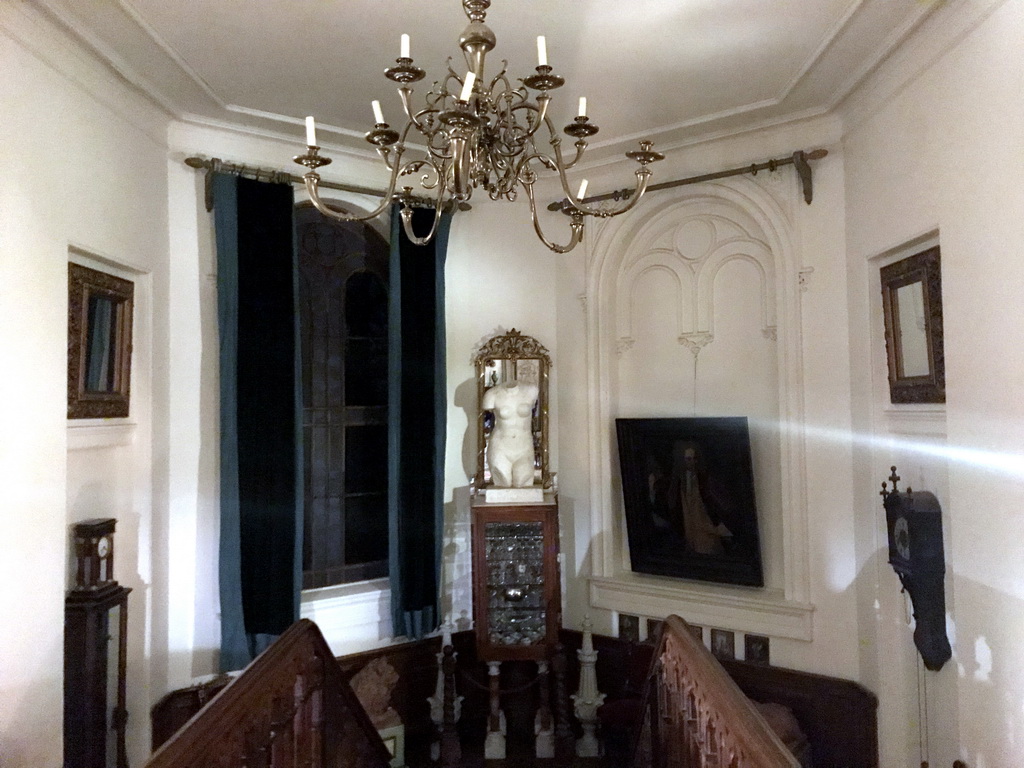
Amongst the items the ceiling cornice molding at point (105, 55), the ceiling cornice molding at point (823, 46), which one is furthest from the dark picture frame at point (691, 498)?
the ceiling cornice molding at point (105, 55)

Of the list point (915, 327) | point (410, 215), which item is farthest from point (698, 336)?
point (410, 215)

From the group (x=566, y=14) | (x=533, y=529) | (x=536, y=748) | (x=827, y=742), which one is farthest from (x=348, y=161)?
(x=827, y=742)

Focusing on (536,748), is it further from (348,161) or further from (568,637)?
(348,161)

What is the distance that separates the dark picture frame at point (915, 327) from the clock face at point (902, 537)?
1.80 ft

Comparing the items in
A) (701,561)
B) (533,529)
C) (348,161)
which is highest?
(348,161)

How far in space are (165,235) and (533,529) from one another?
2544mm

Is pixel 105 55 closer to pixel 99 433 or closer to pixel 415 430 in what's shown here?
pixel 99 433

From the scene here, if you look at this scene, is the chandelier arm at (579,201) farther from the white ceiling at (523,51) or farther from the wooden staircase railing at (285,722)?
the wooden staircase railing at (285,722)

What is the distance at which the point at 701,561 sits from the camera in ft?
12.5

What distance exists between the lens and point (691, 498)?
3.85m

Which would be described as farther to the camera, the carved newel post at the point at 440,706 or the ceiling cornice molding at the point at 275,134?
the carved newel post at the point at 440,706

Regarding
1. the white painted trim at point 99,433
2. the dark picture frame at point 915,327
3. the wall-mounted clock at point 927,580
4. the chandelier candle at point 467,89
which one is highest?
the chandelier candle at point 467,89

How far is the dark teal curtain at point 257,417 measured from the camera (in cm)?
347

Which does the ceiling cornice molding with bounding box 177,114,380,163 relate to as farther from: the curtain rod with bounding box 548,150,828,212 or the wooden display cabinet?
the wooden display cabinet
